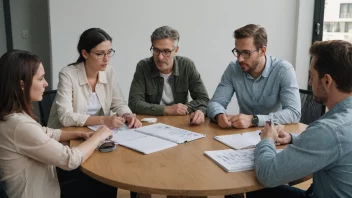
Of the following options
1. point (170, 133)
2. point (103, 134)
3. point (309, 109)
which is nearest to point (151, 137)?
point (170, 133)

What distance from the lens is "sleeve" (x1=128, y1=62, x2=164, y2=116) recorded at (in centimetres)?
224

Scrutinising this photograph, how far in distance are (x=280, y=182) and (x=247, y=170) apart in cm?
15

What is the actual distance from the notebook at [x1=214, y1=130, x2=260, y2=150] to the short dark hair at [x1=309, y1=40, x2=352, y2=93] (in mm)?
480

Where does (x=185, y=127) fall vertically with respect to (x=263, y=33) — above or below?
below

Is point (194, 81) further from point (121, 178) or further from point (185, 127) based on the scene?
point (121, 178)

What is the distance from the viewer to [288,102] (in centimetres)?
204

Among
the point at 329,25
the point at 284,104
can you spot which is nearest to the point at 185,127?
the point at 284,104

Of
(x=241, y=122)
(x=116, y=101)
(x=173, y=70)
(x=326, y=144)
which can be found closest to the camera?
(x=326, y=144)

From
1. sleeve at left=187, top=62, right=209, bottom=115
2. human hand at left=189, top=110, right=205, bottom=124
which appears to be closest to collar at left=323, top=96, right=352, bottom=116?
human hand at left=189, top=110, right=205, bottom=124

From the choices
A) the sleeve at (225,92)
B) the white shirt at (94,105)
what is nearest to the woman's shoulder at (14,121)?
the white shirt at (94,105)

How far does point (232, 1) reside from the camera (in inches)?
155

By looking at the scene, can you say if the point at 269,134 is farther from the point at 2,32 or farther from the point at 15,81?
the point at 2,32

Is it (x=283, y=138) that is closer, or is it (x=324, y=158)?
(x=324, y=158)

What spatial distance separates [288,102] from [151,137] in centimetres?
87
